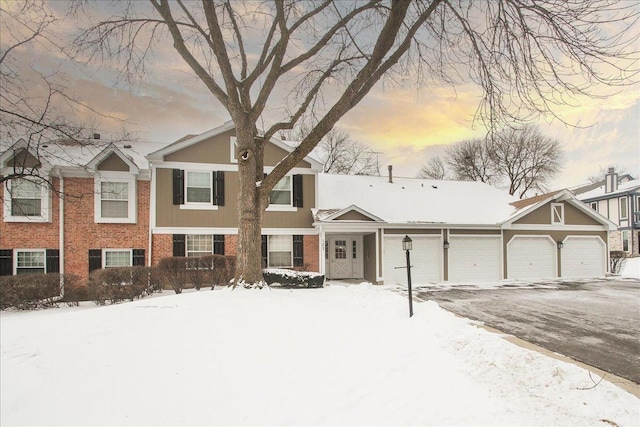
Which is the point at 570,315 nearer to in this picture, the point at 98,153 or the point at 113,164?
the point at 113,164

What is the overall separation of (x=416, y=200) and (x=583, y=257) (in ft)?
28.5

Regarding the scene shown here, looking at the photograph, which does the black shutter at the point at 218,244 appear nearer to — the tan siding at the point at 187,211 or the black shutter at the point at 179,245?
the tan siding at the point at 187,211

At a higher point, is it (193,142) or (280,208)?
(193,142)

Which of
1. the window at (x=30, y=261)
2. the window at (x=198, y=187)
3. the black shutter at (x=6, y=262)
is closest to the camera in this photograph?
the black shutter at (x=6, y=262)

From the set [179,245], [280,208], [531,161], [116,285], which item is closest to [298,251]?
[280,208]

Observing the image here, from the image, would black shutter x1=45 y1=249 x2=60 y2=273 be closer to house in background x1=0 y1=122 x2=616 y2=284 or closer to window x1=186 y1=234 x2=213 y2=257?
house in background x1=0 y1=122 x2=616 y2=284

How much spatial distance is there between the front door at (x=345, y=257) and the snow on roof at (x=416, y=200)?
74.1 inches

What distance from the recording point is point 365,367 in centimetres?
399

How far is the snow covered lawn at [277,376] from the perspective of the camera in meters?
3.12

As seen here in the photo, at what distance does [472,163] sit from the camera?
31.8 metres

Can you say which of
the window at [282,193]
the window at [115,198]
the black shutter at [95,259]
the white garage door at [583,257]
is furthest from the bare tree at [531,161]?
the black shutter at [95,259]

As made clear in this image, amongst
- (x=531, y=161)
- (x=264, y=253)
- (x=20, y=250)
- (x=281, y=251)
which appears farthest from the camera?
(x=531, y=161)

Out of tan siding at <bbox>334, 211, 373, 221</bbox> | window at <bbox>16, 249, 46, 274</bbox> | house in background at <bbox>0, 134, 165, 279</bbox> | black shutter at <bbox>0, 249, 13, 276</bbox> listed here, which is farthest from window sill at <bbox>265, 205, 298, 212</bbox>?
black shutter at <bbox>0, 249, 13, 276</bbox>

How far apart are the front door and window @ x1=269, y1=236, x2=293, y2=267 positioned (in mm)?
2650
